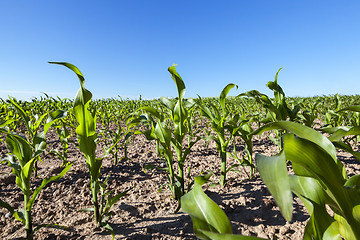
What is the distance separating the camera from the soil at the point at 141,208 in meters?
1.38

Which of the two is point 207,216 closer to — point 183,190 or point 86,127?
point 86,127

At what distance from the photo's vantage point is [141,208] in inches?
67.3

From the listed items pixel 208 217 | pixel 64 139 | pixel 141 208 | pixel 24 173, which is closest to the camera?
pixel 208 217

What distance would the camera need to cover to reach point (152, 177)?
2365mm

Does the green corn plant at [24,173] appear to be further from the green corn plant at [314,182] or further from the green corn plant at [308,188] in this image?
the green corn plant at [314,182]

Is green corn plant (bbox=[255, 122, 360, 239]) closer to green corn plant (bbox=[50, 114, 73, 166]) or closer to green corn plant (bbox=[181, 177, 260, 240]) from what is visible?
green corn plant (bbox=[181, 177, 260, 240])

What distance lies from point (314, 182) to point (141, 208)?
1393mm

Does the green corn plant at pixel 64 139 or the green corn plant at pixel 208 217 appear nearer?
the green corn plant at pixel 208 217

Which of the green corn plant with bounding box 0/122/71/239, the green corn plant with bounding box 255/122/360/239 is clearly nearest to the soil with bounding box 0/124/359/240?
the green corn plant with bounding box 0/122/71/239

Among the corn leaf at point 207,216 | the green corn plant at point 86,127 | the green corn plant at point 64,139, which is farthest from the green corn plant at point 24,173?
the corn leaf at point 207,216

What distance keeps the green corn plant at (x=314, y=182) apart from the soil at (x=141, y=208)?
0.49 metres

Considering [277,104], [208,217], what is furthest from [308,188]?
[277,104]

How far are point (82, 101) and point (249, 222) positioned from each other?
1410 millimetres

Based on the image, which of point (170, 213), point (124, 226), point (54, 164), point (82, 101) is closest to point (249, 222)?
point (170, 213)
